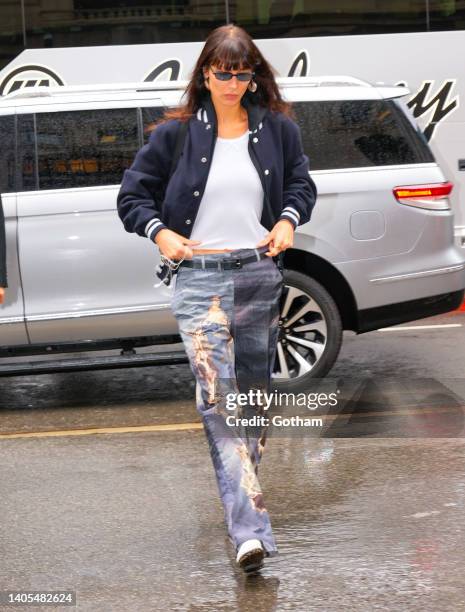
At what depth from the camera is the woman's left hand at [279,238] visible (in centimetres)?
459

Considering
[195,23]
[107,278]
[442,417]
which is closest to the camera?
[442,417]

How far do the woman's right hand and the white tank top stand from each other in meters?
0.07

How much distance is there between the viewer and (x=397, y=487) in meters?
5.75

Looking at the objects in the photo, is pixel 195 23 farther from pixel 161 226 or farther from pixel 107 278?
pixel 161 226

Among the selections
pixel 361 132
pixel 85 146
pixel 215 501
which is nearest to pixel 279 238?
pixel 215 501

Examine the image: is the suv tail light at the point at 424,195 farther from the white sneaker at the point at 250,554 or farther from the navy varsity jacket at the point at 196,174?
the white sneaker at the point at 250,554

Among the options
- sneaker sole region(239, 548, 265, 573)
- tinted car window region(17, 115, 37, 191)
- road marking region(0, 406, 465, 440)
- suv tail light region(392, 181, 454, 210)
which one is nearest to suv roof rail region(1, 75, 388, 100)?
tinted car window region(17, 115, 37, 191)

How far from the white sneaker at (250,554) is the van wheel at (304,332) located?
3291 millimetres

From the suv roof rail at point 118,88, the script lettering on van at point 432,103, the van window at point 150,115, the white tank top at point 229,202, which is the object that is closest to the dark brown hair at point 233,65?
the white tank top at point 229,202

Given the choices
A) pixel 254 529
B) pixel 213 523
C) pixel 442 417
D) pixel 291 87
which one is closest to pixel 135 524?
pixel 213 523

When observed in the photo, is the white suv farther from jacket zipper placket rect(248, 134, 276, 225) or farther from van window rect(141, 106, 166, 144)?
jacket zipper placket rect(248, 134, 276, 225)

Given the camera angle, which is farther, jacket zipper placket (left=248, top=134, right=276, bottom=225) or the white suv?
the white suv

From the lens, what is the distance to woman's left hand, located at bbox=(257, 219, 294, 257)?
15.0 feet

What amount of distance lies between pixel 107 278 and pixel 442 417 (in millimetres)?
2059
